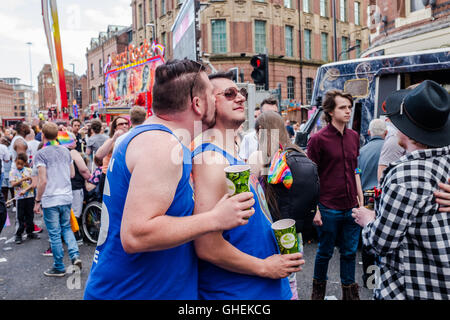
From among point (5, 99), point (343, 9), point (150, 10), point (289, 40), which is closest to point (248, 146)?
point (289, 40)

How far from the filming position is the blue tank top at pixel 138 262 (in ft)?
5.12

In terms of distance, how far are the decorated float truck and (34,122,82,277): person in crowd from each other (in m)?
3.71

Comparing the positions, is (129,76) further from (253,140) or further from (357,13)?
(357,13)

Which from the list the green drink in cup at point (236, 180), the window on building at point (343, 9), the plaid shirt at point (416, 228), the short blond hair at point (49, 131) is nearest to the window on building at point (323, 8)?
the window on building at point (343, 9)

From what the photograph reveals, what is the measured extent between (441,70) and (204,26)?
78.4 ft

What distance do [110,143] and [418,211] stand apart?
4.43 m

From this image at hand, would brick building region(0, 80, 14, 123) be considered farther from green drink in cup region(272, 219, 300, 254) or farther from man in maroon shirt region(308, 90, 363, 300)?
green drink in cup region(272, 219, 300, 254)

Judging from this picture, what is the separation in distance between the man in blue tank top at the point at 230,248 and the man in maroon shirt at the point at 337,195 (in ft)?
6.72

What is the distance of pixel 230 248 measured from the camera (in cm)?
161

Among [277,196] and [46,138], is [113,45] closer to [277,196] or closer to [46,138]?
[46,138]

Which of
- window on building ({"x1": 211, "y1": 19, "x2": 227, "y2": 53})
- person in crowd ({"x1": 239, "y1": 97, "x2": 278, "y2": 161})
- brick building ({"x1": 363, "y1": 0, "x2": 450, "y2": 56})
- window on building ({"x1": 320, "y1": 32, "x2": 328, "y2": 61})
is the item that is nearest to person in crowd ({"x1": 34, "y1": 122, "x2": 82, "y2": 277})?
person in crowd ({"x1": 239, "y1": 97, "x2": 278, "y2": 161})

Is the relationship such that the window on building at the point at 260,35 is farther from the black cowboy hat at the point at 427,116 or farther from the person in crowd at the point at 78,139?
the black cowboy hat at the point at 427,116

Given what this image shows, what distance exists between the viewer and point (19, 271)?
527 centimetres

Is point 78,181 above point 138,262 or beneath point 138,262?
beneath
